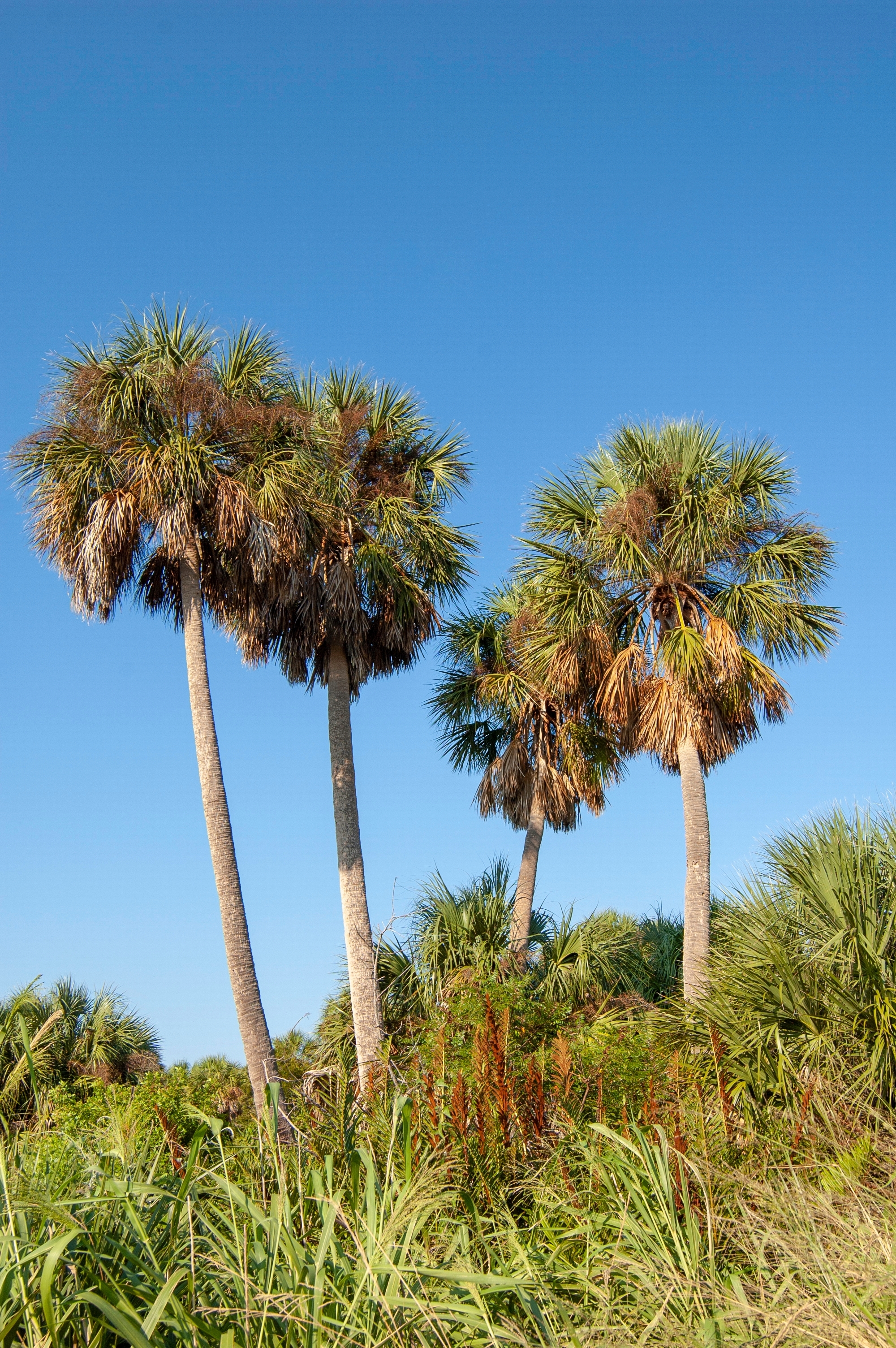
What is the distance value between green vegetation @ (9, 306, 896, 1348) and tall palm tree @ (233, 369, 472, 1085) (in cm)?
6

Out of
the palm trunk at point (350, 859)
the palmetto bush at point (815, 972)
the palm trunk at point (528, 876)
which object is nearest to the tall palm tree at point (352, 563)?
the palm trunk at point (350, 859)

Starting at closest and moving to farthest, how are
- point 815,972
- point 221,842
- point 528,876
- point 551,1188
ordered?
1. point 551,1188
2. point 815,972
3. point 221,842
4. point 528,876

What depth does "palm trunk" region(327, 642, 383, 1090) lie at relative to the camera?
1330 cm

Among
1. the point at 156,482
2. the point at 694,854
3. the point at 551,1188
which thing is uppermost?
the point at 156,482

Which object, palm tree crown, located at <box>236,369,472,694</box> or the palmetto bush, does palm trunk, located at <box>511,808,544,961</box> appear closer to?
palm tree crown, located at <box>236,369,472,694</box>

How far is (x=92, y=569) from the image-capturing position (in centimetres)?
1330

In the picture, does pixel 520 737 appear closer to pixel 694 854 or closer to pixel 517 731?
pixel 517 731

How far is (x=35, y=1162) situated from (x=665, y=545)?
486 inches

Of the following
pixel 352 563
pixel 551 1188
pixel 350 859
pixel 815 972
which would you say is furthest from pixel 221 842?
pixel 551 1188

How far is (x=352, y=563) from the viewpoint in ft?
50.8

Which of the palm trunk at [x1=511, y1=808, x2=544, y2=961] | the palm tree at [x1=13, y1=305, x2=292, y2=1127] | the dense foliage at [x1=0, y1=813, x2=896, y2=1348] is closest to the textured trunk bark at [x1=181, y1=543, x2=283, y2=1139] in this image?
the palm tree at [x1=13, y1=305, x2=292, y2=1127]

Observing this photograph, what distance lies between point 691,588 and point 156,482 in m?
7.79

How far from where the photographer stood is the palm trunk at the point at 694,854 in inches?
523

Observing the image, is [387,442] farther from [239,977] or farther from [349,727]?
[239,977]
